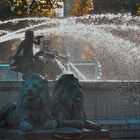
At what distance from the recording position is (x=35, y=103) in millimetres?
9477

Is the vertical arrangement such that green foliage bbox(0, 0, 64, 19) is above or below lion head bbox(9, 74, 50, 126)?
above

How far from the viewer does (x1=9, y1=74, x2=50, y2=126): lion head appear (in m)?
9.48

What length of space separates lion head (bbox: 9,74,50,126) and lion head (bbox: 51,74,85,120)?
0.81ft

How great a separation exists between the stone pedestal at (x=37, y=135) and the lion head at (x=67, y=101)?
17.1 inches

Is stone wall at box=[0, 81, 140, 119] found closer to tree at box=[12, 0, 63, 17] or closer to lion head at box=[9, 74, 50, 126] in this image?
lion head at box=[9, 74, 50, 126]

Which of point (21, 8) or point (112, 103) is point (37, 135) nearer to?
point (112, 103)

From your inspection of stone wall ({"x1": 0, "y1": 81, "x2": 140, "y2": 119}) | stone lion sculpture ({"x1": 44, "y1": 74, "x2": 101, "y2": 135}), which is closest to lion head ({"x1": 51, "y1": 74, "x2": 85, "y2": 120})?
stone lion sculpture ({"x1": 44, "y1": 74, "x2": 101, "y2": 135})

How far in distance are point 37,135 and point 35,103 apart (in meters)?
0.57

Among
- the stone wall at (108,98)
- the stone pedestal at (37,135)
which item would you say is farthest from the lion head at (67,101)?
the stone wall at (108,98)

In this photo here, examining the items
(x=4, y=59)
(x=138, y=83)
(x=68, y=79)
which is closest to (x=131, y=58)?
(x=138, y=83)

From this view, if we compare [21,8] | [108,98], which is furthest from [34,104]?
[21,8]

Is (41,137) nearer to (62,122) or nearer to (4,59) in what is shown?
(62,122)

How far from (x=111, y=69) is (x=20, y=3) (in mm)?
15464

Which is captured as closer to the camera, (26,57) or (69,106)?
(69,106)
